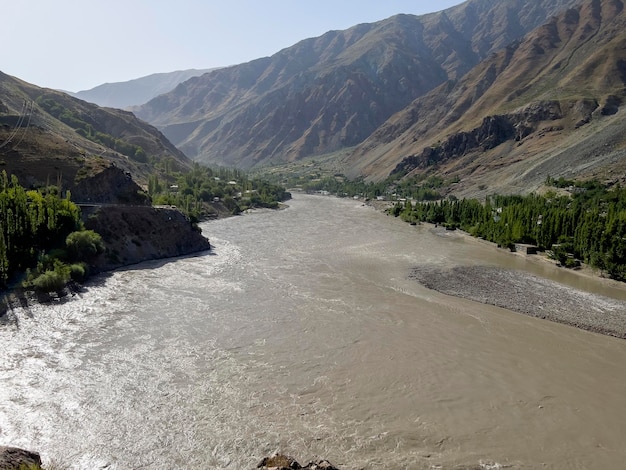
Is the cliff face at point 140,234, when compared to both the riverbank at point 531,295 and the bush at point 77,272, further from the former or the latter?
the riverbank at point 531,295

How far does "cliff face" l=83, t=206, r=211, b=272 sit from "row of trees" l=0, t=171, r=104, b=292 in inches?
89.4

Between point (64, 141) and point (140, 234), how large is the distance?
2511 centimetres

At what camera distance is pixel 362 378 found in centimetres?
1953

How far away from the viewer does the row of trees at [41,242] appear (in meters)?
29.3

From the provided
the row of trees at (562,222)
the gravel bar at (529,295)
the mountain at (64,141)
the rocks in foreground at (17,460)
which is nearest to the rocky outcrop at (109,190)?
the mountain at (64,141)

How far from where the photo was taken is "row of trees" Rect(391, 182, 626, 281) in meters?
39.4

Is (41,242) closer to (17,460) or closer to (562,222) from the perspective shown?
(17,460)

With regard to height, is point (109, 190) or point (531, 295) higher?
point (109, 190)

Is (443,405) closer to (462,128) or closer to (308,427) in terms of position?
(308,427)

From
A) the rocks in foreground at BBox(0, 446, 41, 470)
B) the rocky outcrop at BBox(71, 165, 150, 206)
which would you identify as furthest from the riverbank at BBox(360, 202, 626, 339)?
the rocky outcrop at BBox(71, 165, 150, 206)

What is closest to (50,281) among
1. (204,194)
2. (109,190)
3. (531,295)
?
(109,190)

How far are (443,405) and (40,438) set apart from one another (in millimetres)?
14060

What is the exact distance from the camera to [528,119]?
380 ft

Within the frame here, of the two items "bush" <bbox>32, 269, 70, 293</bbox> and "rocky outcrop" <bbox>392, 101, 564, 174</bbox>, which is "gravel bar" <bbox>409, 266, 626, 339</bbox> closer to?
"bush" <bbox>32, 269, 70, 293</bbox>
